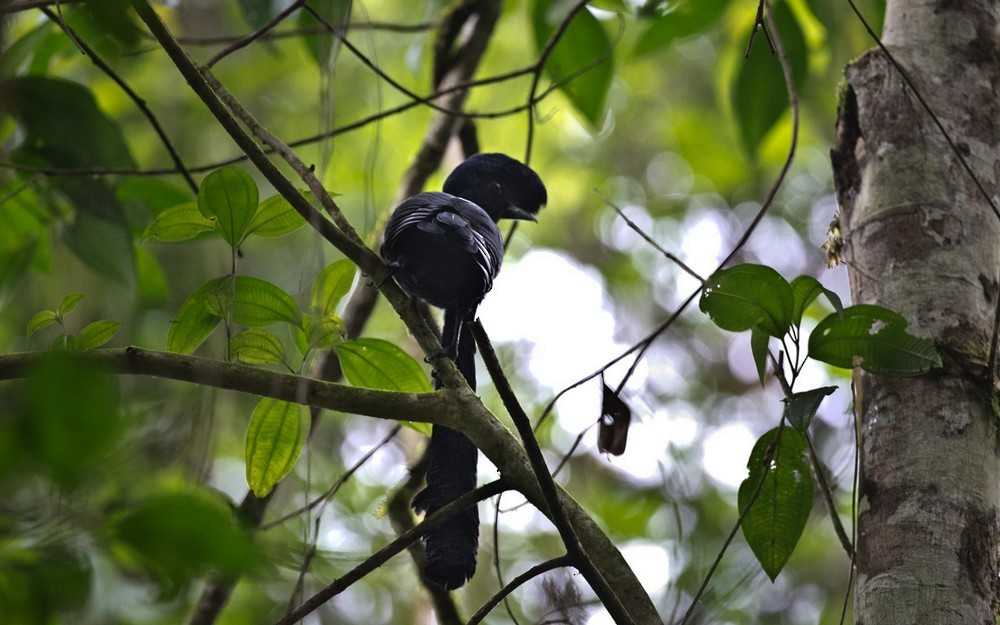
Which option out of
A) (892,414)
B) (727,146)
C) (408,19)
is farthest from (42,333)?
(727,146)

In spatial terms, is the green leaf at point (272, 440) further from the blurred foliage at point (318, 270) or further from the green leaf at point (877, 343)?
the green leaf at point (877, 343)

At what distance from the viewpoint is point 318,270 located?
222cm

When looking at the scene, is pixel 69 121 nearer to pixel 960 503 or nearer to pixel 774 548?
pixel 774 548

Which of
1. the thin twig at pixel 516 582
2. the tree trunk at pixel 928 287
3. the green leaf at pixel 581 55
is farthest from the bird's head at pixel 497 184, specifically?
the thin twig at pixel 516 582

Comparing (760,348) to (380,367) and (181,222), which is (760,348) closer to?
(380,367)

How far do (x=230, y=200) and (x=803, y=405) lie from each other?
114 centimetres

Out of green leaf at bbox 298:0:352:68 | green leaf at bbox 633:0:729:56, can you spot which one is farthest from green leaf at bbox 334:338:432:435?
green leaf at bbox 633:0:729:56

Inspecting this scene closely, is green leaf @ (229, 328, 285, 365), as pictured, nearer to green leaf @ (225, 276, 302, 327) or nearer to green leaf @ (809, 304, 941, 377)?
green leaf @ (225, 276, 302, 327)

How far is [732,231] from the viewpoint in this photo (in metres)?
6.94

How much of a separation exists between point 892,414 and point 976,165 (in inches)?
25.9

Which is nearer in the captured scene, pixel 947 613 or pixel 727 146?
pixel 947 613

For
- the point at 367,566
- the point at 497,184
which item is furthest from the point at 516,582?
the point at 497,184

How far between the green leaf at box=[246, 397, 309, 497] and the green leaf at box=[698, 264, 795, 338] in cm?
83

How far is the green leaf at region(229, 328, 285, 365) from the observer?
1.90 meters
